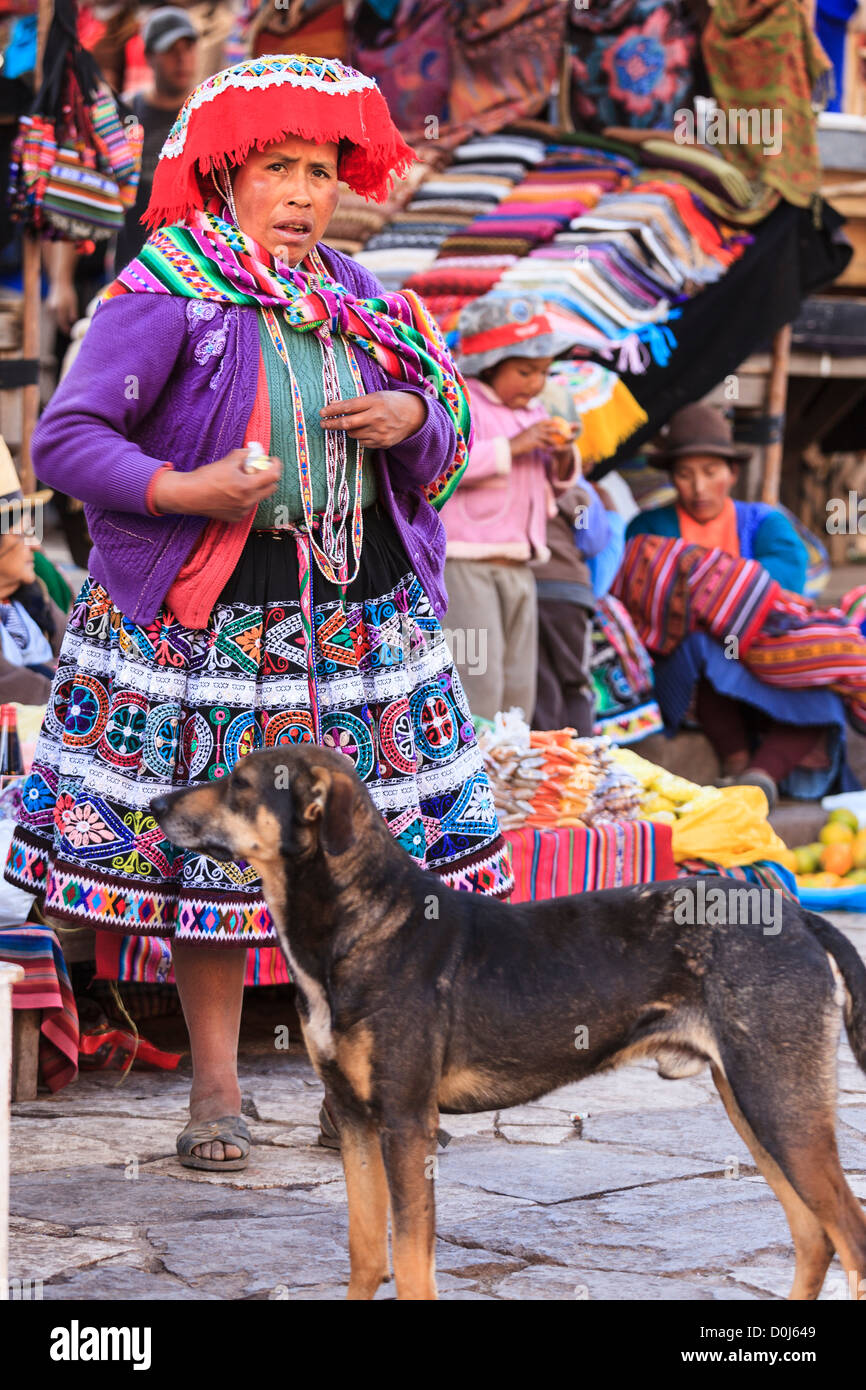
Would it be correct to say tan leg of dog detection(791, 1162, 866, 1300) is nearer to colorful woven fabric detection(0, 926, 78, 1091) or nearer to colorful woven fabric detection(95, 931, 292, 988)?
colorful woven fabric detection(95, 931, 292, 988)

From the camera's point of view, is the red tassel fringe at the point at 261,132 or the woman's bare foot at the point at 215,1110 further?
the woman's bare foot at the point at 215,1110

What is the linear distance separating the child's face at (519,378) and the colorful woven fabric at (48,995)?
3.06 meters

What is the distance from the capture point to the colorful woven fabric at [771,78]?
8.79m

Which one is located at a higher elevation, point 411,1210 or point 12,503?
point 12,503

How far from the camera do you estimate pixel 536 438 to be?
6.55 m

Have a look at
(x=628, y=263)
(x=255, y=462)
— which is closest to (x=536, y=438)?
(x=628, y=263)

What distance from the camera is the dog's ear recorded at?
2756mm

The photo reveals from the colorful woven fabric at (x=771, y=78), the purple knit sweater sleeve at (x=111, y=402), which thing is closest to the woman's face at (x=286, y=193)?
the purple knit sweater sleeve at (x=111, y=402)

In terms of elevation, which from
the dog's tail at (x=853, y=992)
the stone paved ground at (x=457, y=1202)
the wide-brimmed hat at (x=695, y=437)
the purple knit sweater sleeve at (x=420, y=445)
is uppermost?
the wide-brimmed hat at (x=695, y=437)

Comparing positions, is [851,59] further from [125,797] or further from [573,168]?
[125,797]

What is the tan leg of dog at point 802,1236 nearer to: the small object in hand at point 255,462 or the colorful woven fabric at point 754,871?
the small object in hand at point 255,462

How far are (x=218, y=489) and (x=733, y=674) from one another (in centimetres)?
509

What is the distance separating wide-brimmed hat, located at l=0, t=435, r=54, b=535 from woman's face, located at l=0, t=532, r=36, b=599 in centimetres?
3

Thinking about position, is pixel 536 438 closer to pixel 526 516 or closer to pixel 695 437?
pixel 526 516
